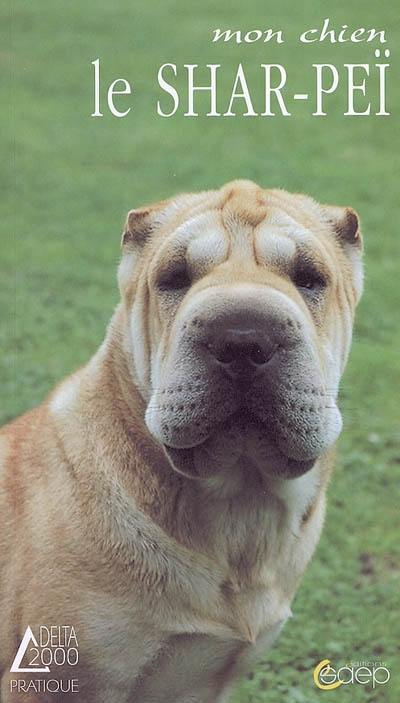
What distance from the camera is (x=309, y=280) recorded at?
3.52m

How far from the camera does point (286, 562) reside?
3.74m

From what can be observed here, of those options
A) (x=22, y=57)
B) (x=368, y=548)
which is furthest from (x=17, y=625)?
(x=22, y=57)

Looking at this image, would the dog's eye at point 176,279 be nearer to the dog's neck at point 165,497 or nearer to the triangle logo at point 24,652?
the dog's neck at point 165,497

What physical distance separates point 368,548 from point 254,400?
2.58 metres

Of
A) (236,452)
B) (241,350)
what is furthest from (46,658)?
(241,350)

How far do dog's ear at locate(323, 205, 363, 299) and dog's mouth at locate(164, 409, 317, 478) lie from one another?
804mm

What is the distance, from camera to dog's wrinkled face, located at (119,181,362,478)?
10.3ft

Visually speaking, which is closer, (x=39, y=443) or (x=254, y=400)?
(x=254, y=400)

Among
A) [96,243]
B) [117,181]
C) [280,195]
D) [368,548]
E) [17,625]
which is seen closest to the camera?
[17,625]

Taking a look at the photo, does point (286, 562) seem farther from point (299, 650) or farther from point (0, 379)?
point (0, 379)

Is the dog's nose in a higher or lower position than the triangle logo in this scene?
higher

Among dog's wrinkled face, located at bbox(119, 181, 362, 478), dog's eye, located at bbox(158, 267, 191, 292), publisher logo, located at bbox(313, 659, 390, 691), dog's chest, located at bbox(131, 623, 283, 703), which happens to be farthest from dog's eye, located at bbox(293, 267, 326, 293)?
publisher logo, located at bbox(313, 659, 390, 691)

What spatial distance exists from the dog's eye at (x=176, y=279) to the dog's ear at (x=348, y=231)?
62 centimetres

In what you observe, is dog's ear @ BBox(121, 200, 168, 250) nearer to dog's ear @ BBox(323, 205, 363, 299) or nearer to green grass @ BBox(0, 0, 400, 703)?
dog's ear @ BBox(323, 205, 363, 299)
